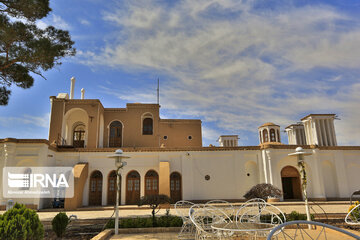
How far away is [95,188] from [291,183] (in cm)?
1383

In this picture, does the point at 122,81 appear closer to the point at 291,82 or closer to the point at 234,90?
the point at 234,90

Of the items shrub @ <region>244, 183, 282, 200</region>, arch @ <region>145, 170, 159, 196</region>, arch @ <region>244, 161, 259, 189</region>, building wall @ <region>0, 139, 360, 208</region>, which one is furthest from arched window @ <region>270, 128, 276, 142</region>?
shrub @ <region>244, 183, 282, 200</region>

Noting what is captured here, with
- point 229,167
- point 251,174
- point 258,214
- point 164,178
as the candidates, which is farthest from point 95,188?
point 258,214

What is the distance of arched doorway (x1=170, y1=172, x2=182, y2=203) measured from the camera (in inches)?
691

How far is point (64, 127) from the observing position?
66.5ft

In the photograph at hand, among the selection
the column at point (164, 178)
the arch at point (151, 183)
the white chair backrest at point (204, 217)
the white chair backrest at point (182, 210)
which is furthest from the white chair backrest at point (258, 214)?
the arch at point (151, 183)

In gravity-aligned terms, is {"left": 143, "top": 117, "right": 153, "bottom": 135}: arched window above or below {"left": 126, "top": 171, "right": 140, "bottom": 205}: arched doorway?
above

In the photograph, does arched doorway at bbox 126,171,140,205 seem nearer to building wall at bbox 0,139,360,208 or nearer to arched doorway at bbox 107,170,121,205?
building wall at bbox 0,139,360,208

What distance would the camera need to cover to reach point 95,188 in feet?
56.1

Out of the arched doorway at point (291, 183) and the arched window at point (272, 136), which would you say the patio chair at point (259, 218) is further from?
the arched window at point (272, 136)

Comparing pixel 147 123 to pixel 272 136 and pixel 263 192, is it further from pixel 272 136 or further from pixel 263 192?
pixel 263 192

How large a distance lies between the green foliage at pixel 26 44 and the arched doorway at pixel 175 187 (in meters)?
10.3

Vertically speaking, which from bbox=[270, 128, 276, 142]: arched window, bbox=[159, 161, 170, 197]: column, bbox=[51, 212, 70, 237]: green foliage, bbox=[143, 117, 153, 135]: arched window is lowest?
bbox=[51, 212, 70, 237]: green foliage

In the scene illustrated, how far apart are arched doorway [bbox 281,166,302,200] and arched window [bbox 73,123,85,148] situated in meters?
16.2
